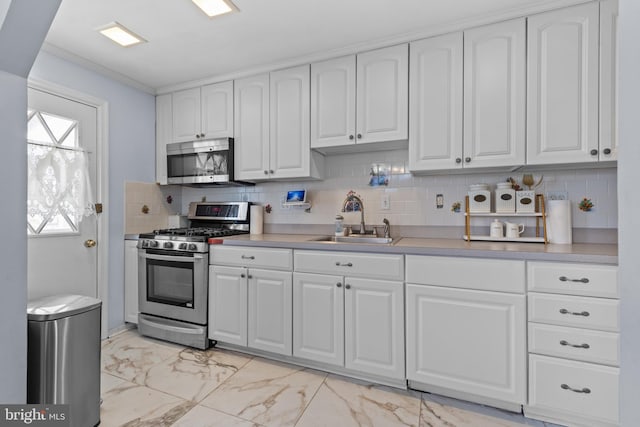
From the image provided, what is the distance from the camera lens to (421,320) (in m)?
1.98

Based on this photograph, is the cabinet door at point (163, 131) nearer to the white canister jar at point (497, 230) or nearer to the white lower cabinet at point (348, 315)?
the white lower cabinet at point (348, 315)

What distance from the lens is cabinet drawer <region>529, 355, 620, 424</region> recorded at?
1612 mm

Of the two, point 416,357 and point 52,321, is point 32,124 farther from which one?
point 416,357

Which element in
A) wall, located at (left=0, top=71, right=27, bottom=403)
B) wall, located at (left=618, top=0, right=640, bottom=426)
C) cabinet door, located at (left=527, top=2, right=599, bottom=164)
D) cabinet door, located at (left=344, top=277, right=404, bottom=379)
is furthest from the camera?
cabinet door, located at (left=344, top=277, right=404, bottom=379)

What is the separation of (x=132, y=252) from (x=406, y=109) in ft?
8.73

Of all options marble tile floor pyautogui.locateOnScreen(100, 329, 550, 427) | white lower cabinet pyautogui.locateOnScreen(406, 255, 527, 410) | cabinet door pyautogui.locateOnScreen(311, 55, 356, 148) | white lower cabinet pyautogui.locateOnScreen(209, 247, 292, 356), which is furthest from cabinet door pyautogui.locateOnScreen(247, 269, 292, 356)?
cabinet door pyautogui.locateOnScreen(311, 55, 356, 148)

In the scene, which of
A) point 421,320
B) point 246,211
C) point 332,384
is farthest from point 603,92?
point 246,211

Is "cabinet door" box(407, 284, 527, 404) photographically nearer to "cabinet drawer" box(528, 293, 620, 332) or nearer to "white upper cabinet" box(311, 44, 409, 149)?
"cabinet drawer" box(528, 293, 620, 332)

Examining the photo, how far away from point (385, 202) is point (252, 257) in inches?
46.1

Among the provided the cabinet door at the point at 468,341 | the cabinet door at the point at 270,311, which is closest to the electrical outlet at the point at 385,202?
the cabinet door at the point at 468,341

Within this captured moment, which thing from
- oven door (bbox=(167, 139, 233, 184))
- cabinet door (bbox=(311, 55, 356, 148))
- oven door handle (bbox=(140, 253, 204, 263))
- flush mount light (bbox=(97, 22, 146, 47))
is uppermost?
flush mount light (bbox=(97, 22, 146, 47))

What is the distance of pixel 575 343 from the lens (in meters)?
1.67

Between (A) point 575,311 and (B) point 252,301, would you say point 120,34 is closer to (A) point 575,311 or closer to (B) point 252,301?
(B) point 252,301

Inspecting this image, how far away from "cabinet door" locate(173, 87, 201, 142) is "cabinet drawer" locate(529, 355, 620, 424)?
312 centimetres
